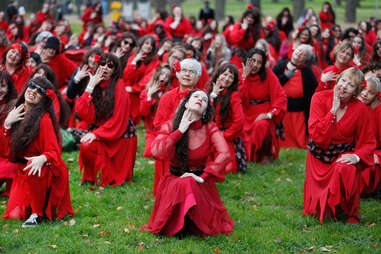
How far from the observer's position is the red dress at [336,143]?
6156 mm

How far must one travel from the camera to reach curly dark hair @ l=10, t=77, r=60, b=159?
595 cm

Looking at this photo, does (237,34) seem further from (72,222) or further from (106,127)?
(72,222)

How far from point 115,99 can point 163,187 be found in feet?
7.15

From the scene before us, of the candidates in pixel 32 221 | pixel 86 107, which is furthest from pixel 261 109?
pixel 32 221

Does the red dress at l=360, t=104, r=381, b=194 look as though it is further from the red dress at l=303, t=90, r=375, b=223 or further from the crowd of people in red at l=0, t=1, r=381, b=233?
the red dress at l=303, t=90, r=375, b=223

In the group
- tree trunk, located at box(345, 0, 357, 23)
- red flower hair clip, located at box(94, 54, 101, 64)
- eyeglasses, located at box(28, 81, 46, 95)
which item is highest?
tree trunk, located at box(345, 0, 357, 23)

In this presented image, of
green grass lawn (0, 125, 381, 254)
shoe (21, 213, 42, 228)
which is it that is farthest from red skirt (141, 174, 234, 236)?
shoe (21, 213, 42, 228)

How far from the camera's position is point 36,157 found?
584 cm

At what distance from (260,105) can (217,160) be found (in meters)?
3.89

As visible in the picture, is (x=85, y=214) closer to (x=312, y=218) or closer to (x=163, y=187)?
(x=163, y=187)

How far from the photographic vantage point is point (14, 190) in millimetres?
6340

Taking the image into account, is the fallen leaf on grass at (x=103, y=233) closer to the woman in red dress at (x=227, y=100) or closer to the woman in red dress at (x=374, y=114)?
the woman in red dress at (x=227, y=100)

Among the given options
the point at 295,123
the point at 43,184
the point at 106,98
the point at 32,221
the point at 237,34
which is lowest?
the point at 32,221

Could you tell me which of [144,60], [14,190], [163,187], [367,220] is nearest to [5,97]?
[14,190]
